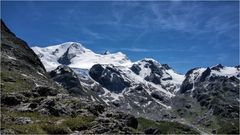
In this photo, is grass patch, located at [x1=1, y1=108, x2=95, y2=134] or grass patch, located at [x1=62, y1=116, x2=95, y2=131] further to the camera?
grass patch, located at [x1=62, y1=116, x2=95, y2=131]

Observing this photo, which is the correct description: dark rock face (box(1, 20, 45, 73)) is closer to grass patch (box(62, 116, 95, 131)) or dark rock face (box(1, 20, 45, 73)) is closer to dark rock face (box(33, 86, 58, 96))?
dark rock face (box(33, 86, 58, 96))

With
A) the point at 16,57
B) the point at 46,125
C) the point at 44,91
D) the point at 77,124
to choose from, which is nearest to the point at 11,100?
the point at 44,91

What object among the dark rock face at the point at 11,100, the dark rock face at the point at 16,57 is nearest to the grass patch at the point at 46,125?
the dark rock face at the point at 11,100

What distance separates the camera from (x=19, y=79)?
13000 centimetres

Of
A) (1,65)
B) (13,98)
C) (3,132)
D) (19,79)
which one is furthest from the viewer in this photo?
(1,65)

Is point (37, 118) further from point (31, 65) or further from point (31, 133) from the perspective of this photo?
point (31, 65)

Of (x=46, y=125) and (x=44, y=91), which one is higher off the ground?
(x=44, y=91)

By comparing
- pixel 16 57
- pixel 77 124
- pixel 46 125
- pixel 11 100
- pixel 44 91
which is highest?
pixel 16 57

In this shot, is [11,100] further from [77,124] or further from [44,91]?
[77,124]

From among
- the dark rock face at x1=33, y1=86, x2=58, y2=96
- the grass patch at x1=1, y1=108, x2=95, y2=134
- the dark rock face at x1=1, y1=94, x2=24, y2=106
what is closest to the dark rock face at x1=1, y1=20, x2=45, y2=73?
the dark rock face at x1=33, y1=86, x2=58, y2=96

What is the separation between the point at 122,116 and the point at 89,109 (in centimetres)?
677

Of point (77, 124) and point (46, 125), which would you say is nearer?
point (46, 125)

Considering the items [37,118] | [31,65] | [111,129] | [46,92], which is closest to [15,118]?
[37,118]

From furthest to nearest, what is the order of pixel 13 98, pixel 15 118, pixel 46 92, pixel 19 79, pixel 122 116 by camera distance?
pixel 19 79, pixel 46 92, pixel 13 98, pixel 122 116, pixel 15 118
